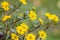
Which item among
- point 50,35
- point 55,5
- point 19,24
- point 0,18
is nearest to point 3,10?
point 0,18

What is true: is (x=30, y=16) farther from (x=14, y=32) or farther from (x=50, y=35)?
(x=50, y=35)

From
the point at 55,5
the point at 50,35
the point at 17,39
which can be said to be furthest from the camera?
the point at 55,5

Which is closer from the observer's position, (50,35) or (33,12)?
(33,12)

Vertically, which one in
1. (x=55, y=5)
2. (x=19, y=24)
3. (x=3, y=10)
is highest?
(x=55, y=5)

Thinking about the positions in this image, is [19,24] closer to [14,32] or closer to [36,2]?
[14,32]

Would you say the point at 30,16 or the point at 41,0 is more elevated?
the point at 41,0

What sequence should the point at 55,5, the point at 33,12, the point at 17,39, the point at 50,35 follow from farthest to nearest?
the point at 55,5
the point at 50,35
the point at 33,12
the point at 17,39

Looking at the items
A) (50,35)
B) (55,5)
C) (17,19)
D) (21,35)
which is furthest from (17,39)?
(55,5)

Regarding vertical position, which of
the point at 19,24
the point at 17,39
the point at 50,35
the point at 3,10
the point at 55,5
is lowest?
the point at 17,39

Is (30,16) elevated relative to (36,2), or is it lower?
lower
